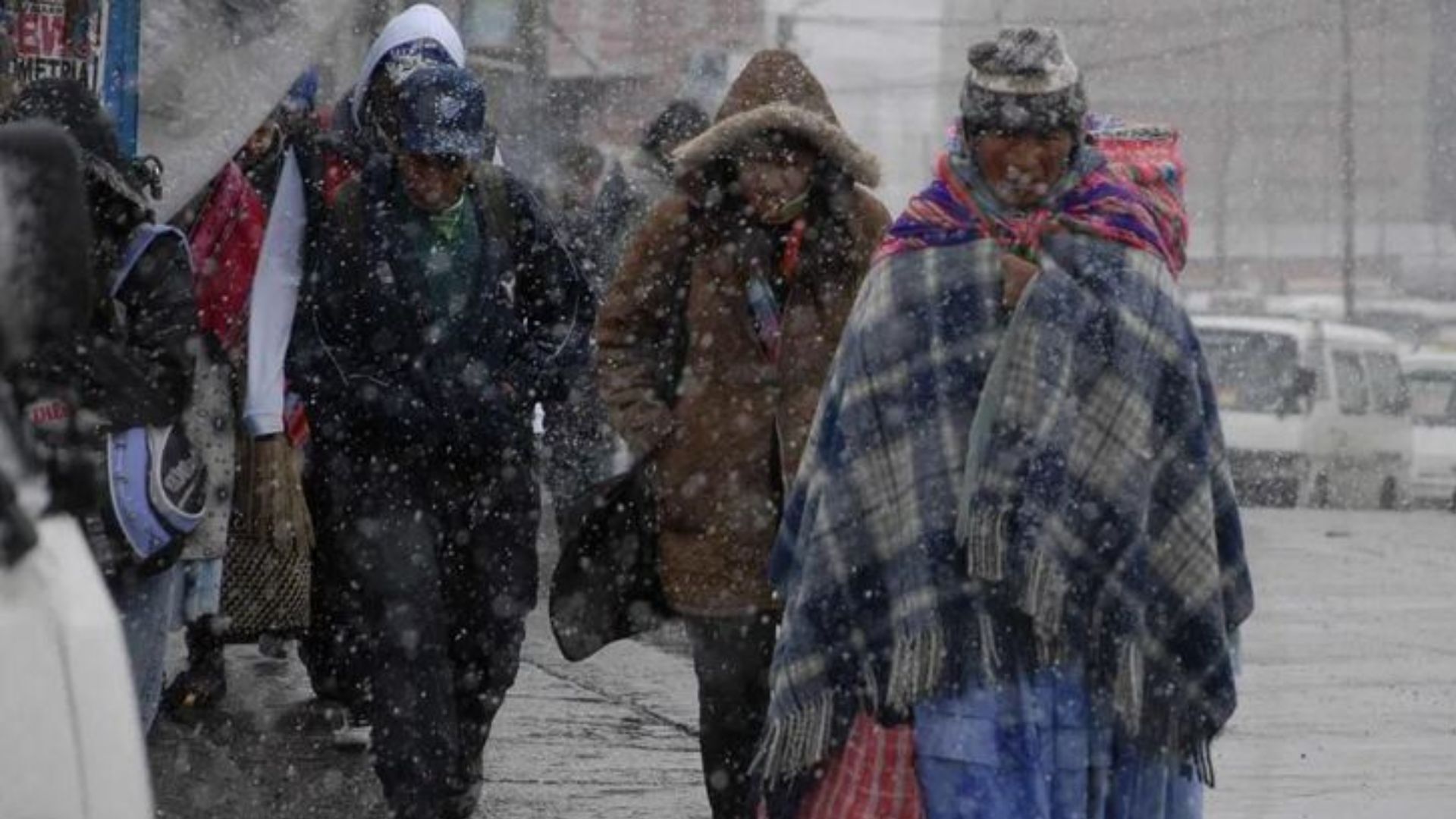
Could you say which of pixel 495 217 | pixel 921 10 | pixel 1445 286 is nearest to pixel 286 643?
pixel 495 217

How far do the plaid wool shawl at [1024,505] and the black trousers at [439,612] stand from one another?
71.2 inches

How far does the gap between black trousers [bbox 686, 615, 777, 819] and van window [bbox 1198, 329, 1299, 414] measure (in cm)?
2208

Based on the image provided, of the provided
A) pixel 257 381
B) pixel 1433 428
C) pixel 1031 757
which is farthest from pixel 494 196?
pixel 1433 428

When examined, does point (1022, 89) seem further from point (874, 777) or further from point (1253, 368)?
point (1253, 368)

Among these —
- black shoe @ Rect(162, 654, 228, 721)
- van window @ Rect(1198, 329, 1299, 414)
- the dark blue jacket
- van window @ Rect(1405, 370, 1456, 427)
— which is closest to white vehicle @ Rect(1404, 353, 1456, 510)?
van window @ Rect(1405, 370, 1456, 427)

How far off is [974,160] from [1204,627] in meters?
0.86

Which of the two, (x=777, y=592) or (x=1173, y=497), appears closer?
(x=1173, y=497)

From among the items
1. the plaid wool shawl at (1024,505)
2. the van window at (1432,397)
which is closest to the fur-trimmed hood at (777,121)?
the plaid wool shawl at (1024,505)

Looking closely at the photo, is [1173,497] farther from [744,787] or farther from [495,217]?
[495,217]

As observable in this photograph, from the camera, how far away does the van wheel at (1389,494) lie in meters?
29.3

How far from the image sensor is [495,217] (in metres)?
7.02

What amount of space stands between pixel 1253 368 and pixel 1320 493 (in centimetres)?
137

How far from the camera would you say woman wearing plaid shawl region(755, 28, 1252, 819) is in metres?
4.93

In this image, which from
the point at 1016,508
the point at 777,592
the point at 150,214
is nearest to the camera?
the point at 1016,508
